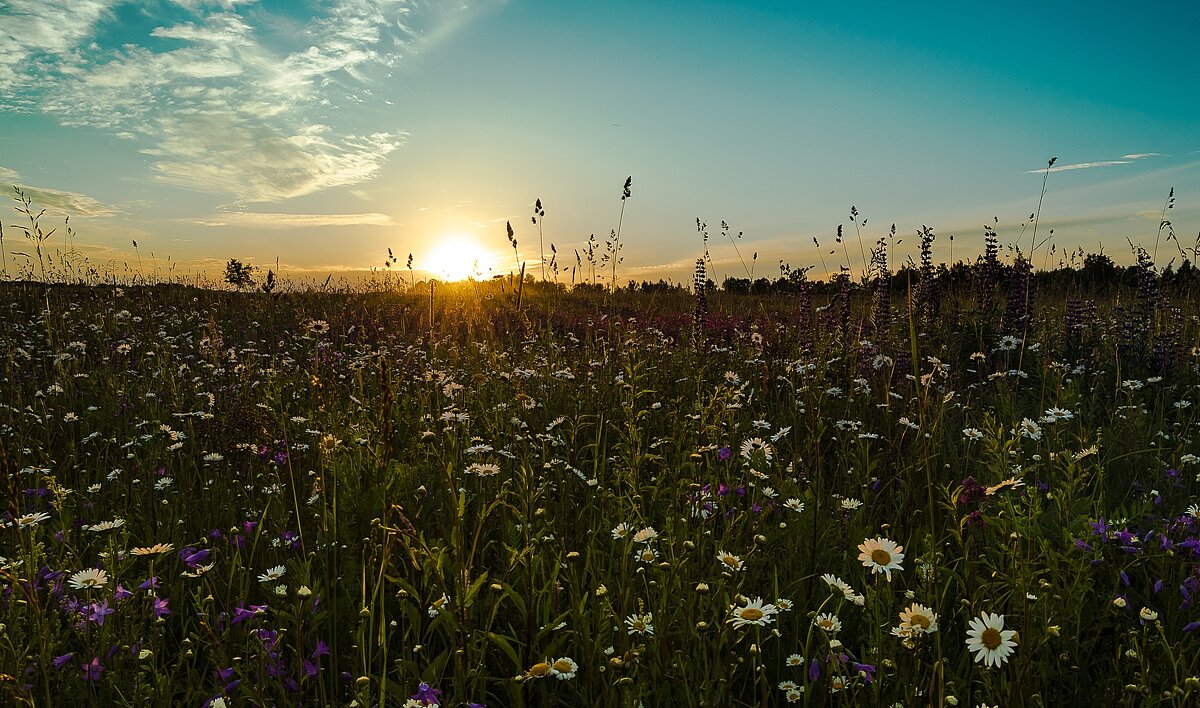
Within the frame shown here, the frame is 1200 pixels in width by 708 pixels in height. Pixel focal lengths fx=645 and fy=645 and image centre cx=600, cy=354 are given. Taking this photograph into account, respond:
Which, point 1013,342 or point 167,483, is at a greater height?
point 1013,342

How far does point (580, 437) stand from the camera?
165 inches

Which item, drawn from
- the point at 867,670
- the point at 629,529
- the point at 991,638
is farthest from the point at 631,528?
the point at 991,638

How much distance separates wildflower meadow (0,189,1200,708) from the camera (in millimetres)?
→ 1661

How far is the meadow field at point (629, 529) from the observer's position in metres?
1.66

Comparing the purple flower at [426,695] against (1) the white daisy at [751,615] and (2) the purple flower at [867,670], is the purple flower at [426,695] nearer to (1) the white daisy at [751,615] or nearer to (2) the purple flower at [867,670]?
(1) the white daisy at [751,615]

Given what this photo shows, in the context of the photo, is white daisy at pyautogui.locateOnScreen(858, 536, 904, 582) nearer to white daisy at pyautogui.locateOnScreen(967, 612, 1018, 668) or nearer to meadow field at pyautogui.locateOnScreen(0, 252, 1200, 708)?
meadow field at pyautogui.locateOnScreen(0, 252, 1200, 708)

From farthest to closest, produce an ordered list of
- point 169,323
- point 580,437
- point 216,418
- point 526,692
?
1. point 169,323
2. point 216,418
3. point 580,437
4. point 526,692

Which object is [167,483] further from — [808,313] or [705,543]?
[808,313]

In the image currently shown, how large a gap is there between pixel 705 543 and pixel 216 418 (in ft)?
12.9

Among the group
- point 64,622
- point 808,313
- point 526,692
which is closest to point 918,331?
point 808,313

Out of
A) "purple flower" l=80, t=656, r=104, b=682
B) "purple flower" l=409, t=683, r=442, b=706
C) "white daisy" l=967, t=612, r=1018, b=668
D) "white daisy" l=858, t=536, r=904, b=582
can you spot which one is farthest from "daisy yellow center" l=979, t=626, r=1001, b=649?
"purple flower" l=80, t=656, r=104, b=682

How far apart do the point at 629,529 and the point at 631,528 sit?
0.06 meters

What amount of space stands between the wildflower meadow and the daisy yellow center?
0.06ft

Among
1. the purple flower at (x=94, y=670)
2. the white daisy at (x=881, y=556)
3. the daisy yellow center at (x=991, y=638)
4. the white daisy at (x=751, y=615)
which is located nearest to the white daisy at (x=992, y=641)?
the daisy yellow center at (x=991, y=638)
